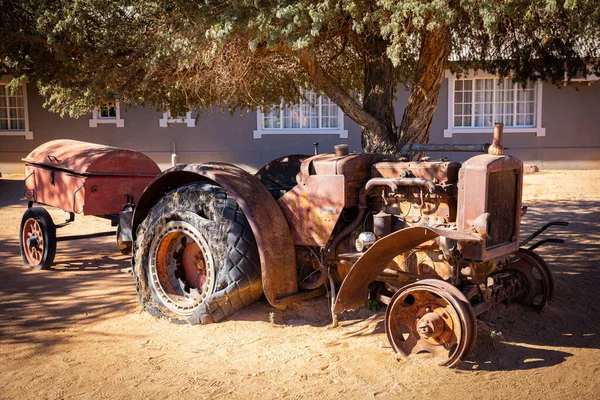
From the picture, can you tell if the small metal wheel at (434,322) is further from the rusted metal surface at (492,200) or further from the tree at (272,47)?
the tree at (272,47)

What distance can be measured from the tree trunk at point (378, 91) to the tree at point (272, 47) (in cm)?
1

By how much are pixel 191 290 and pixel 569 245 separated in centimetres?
525

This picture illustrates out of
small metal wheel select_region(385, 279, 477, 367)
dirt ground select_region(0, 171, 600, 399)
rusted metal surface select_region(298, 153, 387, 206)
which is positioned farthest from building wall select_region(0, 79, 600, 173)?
small metal wheel select_region(385, 279, 477, 367)

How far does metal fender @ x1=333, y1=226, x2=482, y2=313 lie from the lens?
4.32m

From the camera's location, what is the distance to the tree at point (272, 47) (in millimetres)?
5680

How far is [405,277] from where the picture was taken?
4.89m

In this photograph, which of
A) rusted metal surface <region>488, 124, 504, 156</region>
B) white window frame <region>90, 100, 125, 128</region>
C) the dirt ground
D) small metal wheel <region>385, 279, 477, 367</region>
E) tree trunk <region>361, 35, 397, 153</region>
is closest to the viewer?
the dirt ground

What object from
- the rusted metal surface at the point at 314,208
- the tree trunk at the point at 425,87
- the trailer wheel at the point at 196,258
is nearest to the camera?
the rusted metal surface at the point at 314,208

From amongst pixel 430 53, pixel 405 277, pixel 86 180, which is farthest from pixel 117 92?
pixel 405 277

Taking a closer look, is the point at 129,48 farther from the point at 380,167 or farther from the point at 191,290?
the point at 380,167

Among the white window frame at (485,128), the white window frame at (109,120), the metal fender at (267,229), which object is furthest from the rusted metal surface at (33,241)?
the white window frame at (485,128)

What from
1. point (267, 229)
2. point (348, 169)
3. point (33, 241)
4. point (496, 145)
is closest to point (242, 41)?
point (348, 169)

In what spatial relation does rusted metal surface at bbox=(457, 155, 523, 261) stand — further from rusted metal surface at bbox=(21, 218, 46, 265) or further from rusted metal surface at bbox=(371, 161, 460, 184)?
rusted metal surface at bbox=(21, 218, 46, 265)

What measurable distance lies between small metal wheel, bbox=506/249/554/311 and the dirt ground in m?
0.12
